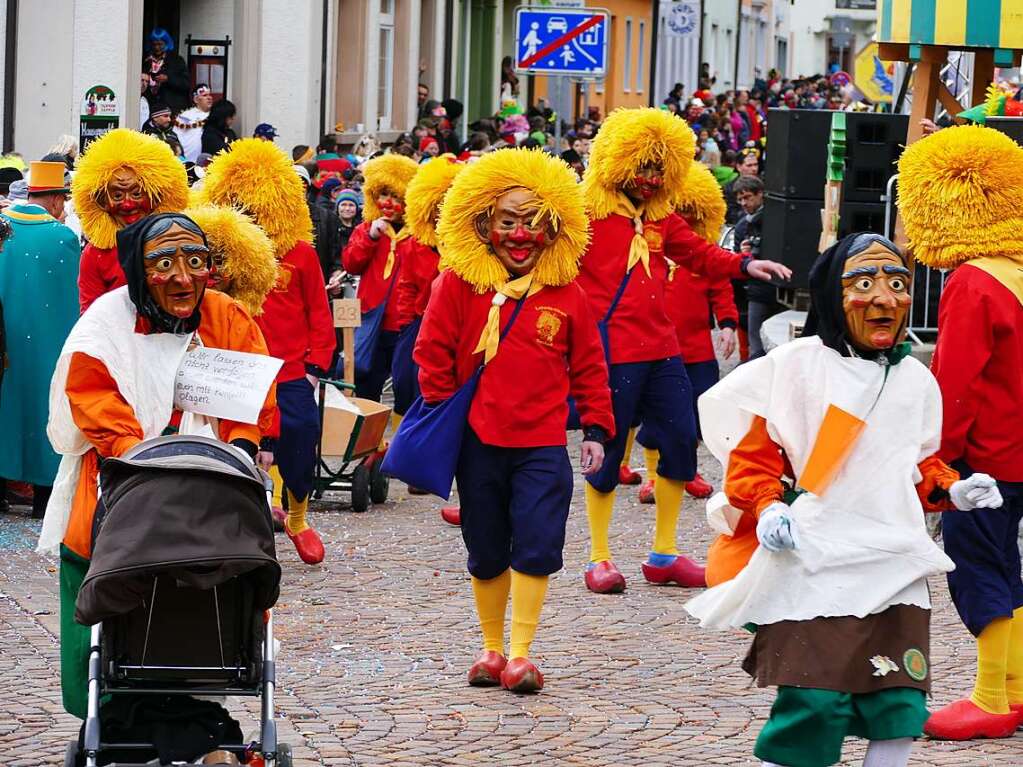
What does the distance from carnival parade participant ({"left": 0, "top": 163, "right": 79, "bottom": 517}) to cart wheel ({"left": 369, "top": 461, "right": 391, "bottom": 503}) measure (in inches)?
73.4

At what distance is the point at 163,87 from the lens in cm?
2409

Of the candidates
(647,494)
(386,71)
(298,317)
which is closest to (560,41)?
(647,494)

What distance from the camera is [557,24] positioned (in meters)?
17.2

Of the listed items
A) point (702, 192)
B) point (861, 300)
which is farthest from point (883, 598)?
point (702, 192)

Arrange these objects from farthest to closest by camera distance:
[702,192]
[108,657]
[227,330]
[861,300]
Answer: [702,192] → [227,330] → [861,300] → [108,657]

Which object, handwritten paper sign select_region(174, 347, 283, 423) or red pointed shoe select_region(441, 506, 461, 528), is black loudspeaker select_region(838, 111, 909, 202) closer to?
red pointed shoe select_region(441, 506, 461, 528)

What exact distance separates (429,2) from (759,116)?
1148 centimetres

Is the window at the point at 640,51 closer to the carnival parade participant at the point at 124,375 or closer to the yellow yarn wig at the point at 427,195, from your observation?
the yellow yarn wig at the point at 427,195

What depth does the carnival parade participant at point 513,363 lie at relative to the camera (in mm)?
7980

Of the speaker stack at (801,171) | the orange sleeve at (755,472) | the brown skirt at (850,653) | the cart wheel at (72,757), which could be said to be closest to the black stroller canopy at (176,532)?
the cart wheel at (72,757)

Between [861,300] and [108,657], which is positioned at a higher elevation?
[861,300]

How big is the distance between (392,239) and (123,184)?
463 centimetres

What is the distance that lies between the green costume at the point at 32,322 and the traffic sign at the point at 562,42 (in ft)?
20.3

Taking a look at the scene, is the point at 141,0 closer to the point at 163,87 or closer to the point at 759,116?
the point at 163,87
